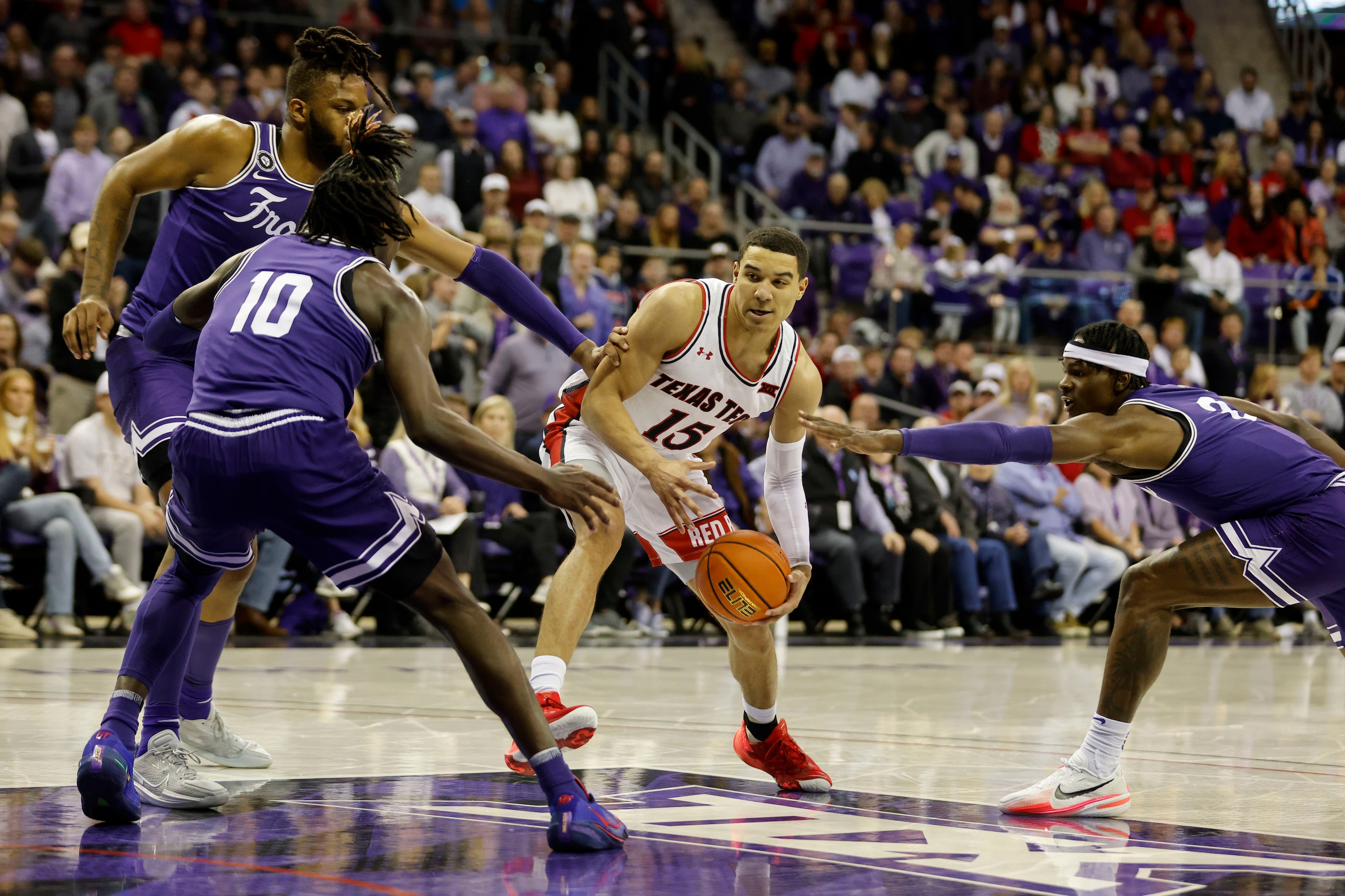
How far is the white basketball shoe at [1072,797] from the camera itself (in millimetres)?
4426

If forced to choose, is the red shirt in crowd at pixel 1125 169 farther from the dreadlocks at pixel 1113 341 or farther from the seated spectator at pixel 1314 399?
the dreadlocks at pixel 1113 341

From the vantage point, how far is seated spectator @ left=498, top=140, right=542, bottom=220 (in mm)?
13250

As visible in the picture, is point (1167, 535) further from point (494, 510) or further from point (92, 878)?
point (92, 878)

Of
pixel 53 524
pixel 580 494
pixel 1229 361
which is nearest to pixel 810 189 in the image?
pixel 1229 361

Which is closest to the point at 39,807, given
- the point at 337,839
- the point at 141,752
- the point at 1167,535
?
the point at 141,752

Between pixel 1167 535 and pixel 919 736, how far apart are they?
775cm

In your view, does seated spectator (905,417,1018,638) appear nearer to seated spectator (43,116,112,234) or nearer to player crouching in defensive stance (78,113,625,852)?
seated spectator (43,116,112,234)

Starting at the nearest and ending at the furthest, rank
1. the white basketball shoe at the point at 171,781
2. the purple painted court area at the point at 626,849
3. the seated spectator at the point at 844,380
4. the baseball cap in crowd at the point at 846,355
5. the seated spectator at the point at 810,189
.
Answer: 1. the purple painted court area at the point at 626,849
2. the white basketball shoe at the point at 171,781
3. the seated spectator at the point at 844,380
4. the baseball cap in crowd at the point at 846,355
5. the seated spectator at the point at 810,189

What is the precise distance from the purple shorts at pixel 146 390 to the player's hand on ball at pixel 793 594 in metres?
1.86

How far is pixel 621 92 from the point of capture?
54.0ft

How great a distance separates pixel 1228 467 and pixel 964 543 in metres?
7.42

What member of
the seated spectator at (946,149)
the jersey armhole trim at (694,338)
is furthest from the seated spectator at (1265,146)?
the jersey armhole trim at (694,338)

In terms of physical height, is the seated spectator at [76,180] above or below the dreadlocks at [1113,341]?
above

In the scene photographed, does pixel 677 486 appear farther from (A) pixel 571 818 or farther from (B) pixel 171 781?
(B) pixel 171 781
